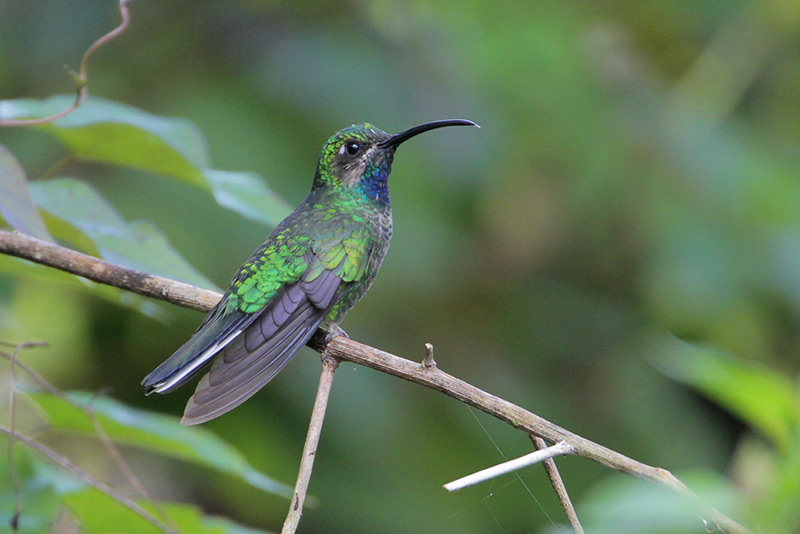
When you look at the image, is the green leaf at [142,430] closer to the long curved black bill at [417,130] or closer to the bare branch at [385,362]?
the bare branch at [385,362]

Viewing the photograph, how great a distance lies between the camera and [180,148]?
2100mm

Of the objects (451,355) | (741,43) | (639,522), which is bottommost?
(639,522)

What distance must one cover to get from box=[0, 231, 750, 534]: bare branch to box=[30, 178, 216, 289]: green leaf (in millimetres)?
52

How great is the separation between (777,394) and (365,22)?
169 inches

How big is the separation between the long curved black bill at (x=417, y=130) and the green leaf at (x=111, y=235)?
117 centimetres

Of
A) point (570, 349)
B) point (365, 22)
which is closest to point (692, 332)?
point (570, 349)

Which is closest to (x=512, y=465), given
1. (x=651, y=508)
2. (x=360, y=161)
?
(x=651, y=508)

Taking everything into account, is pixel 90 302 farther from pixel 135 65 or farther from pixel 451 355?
pixel 451 355

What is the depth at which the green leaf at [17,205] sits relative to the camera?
1684 mm

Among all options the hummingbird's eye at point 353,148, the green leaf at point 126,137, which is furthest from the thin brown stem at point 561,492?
the hummingbird's eye at point 353,148

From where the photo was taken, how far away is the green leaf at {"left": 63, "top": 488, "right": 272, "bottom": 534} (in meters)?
1.90

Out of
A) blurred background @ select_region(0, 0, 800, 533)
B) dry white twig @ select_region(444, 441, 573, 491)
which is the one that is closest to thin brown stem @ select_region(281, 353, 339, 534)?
dry white twig @ select_region(444, 441, 573, 491)

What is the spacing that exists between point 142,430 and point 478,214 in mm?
3241

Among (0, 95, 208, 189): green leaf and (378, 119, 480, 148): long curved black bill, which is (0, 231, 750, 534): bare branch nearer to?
(0, 95, 208, 189): green leaf
